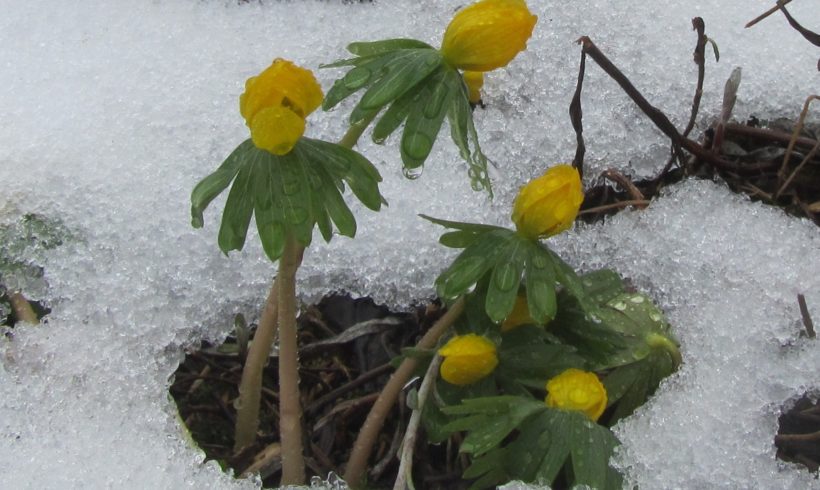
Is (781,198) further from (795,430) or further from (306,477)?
(306,477)

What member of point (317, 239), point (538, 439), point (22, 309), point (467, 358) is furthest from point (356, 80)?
point (22, 309)

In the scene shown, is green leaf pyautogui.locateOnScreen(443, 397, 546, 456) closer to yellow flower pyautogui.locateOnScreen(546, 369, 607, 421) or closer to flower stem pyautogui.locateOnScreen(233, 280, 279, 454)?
yellow flower pyautogui.locateOnScreen(546, 369, 607, 421)

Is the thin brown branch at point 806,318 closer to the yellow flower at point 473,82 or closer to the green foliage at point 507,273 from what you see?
the green foliage at point 507,273

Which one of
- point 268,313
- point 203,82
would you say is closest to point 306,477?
point 268,313

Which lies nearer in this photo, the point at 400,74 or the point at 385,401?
the point at 400,74

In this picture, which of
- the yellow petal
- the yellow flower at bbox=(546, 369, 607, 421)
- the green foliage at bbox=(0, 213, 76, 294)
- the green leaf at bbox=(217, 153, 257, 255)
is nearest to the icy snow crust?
the green foliage at bbox=(0, 213, 76, 294)

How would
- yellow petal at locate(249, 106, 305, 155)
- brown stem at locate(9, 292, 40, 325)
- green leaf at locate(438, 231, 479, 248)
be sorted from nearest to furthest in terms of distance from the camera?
yellow petal at locate(249, 106, 305, 155) < green leaf at locate(438, 231, 479, 248) < brown stem at locate(9, 292, 40, 325)

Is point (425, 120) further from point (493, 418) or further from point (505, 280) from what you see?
point (493, 418)
